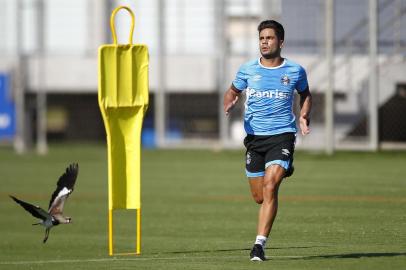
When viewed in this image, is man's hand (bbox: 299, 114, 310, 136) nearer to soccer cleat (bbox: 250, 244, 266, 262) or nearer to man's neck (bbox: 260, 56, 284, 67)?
man's neck (bbox: 260, 56, 284, 67)

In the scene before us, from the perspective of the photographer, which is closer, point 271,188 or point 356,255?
point 271,188

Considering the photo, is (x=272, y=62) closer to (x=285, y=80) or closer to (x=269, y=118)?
(x=285, y=80)

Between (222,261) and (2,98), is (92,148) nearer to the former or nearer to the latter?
(2,98)

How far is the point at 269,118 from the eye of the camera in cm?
1131

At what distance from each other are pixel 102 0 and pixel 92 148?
181 inches

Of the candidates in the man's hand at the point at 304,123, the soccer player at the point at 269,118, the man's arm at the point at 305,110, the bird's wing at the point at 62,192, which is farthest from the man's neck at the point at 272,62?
the bird's wing at the point at 62,192

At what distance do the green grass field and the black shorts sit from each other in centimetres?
83

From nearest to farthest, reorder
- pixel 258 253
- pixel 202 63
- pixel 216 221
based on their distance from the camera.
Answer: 1. pixel 258 253
2. pixel 216 221
3. pixel 202 63

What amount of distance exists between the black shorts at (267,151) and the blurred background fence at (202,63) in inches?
816

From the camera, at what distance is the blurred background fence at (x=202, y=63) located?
1304 inches

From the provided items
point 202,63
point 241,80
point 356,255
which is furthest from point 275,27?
point 202,63

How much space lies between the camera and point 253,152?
1139cm

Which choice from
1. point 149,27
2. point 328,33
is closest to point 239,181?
point 328,33

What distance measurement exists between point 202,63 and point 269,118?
87.7 ft
